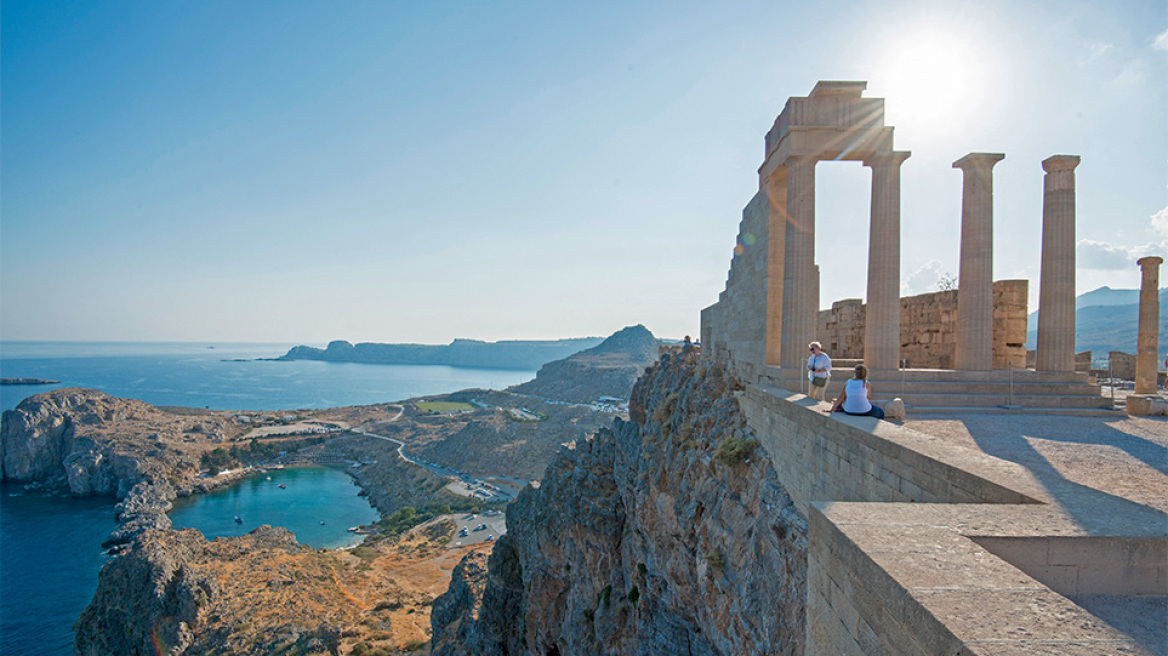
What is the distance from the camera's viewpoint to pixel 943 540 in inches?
145

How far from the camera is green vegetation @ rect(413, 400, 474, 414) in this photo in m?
125

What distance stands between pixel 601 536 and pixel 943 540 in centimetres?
1962

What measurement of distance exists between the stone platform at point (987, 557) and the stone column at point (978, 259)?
692 centimetres

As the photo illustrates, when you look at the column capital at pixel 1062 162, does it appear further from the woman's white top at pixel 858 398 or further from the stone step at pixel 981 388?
the woman's white top at pixel 858 398

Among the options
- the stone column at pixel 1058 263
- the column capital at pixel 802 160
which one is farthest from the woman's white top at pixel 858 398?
the stone column at pixel 1058 263

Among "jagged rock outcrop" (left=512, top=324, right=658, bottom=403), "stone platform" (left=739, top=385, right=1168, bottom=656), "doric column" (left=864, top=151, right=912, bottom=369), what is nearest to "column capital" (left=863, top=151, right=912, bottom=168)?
"doric column" (left=864, top=151, right=912, bottom=369)

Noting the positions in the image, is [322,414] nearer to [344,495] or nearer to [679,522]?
[344,495]

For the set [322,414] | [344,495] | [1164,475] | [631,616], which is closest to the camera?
[1164,475]

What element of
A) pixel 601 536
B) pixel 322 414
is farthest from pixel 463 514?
pixel 322 414

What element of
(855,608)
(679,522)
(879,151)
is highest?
(879,151)

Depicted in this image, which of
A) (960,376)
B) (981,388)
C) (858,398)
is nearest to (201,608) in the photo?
(858,398)

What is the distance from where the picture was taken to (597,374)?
132750 millimetres

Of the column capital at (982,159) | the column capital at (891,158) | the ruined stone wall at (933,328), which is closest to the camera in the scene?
the column capital at (891,158)

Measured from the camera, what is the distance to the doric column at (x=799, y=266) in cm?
1303
